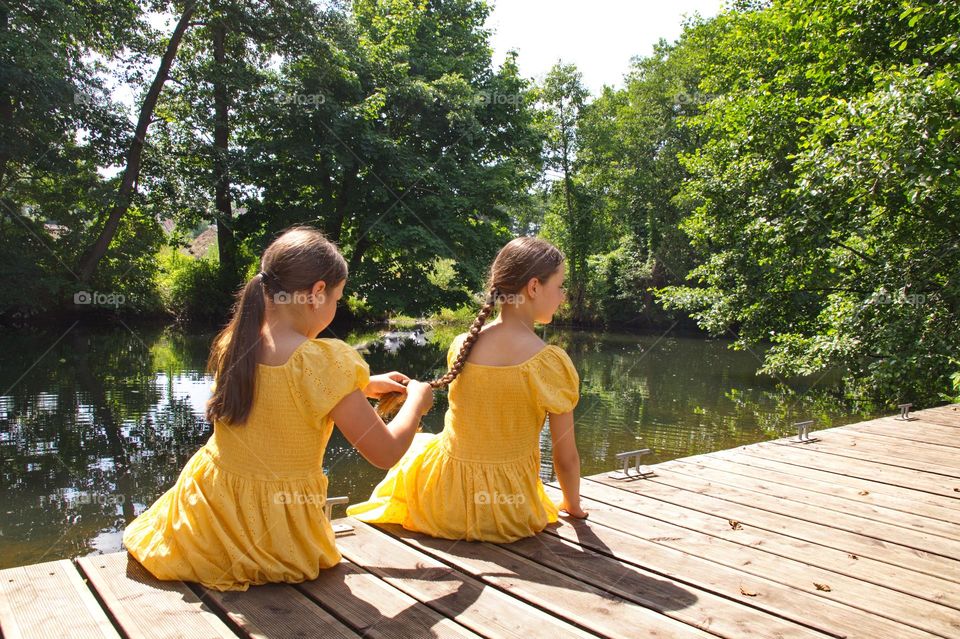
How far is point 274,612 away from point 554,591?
97cm

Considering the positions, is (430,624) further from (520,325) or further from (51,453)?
(51,453)

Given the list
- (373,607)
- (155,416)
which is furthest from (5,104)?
(373,607)

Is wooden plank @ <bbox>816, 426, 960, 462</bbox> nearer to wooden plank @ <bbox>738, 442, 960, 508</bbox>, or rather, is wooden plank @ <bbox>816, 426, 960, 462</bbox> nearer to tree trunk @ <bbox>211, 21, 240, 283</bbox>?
wooden plank @ <bbox>738, 442, 960, 508</bbox>

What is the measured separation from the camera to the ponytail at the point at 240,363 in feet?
7.14

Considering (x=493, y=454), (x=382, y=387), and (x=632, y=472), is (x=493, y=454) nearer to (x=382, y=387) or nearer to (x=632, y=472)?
(x=382, y=387)

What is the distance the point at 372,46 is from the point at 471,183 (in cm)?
→ 465

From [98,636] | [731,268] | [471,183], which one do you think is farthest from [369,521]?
[471,183]

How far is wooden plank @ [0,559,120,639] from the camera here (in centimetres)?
189

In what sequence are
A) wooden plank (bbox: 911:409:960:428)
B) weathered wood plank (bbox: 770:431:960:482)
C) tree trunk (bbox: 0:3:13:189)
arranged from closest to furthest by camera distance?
weathered wood plank (bbox: 770:431:960:482) < wooden plank (bbox: 911:409:960:428) < tree trunk (bbox: 0:3:13:189)

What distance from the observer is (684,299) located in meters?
14.0

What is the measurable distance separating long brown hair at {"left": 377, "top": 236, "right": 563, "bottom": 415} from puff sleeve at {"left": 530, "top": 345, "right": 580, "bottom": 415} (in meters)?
0.29
